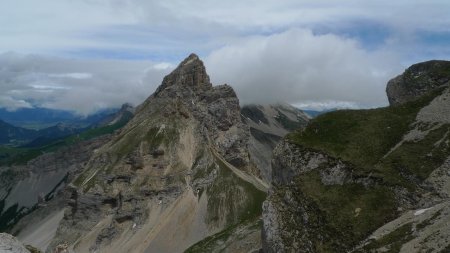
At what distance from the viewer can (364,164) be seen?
79688 mm

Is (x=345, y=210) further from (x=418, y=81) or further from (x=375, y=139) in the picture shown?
(x=418, y=81)

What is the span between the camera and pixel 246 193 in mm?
196625

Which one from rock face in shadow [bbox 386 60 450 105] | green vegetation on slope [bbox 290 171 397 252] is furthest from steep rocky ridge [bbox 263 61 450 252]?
rock face in shadow [bbox 386 60 450 105]

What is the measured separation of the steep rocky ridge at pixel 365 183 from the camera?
6612cm

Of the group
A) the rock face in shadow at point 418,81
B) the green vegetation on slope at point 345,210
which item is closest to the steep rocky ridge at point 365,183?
the green vegetation on slope at point 345,210

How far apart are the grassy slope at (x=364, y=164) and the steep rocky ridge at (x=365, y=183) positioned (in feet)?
0.46

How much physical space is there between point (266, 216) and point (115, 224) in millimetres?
118735

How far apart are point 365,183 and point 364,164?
413 centimetres

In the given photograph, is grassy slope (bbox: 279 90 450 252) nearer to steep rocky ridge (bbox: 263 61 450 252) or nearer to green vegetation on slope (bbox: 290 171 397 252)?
green vegetation on slope (bbox: 290 171 397 252)

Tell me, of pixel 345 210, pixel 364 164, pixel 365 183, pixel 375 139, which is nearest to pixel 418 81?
pixel 375 139

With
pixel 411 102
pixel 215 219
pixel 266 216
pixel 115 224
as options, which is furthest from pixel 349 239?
pixel 115 224

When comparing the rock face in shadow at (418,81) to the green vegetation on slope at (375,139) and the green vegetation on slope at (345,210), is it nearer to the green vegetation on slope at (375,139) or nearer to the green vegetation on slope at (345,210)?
the green vegetation on slope at (375,139)

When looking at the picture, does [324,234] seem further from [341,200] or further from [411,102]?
[411,102]

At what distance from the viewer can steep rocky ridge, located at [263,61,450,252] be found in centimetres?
6612
